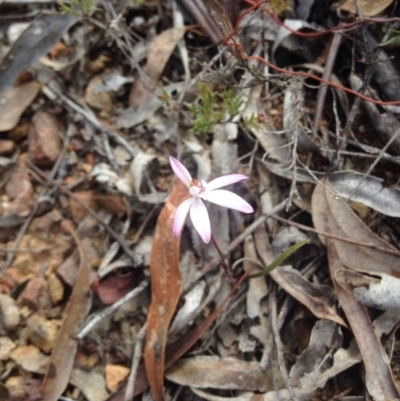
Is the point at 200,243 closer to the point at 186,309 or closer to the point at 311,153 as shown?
the point at 186,309

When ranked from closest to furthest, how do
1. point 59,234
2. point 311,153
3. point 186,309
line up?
point 186,309 → point 311,153 → point 59,234

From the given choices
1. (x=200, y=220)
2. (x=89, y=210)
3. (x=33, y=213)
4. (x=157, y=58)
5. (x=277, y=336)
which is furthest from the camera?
(x=157, y=58)

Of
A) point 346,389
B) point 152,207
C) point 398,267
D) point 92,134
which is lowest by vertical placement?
point 346,389

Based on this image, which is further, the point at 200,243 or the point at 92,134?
the point at 92,134

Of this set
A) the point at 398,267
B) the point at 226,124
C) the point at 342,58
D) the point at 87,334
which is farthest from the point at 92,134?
the point at 398,267

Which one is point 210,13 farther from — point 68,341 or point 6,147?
point 68,341

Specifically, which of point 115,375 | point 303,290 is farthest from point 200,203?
point 115,375
